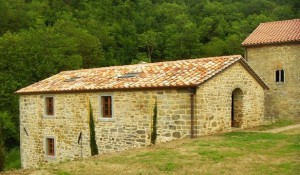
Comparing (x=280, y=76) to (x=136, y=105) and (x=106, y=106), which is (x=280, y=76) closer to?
(x=136, y=105)

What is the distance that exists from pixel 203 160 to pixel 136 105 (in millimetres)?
6268

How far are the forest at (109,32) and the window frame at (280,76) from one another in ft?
64.9

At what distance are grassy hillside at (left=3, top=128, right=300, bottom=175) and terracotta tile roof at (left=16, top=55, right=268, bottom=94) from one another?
2.99m

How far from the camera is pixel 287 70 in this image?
23219mm

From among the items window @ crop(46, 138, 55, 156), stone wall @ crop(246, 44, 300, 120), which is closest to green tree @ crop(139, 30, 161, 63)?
stone wall @ crop(246, 44, 300, 120)

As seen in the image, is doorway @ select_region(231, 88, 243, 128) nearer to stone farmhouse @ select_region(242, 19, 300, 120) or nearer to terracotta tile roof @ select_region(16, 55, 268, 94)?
terracotta tile roof @ select_region(16, 55, 268, 94)

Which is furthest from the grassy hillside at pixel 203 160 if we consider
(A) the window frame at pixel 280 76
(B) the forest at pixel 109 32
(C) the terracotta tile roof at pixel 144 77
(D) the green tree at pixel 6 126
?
(B) the forest at pixel 109 32

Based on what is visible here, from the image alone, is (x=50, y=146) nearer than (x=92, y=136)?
No

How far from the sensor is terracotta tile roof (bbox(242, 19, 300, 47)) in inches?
906

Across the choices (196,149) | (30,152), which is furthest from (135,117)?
(30,152)

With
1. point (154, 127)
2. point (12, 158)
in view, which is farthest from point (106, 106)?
point (12, 158)

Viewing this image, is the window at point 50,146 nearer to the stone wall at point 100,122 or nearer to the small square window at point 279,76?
the stone wall at point 100,122

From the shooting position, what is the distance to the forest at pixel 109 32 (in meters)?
33.1

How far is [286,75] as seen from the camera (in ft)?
76.5
